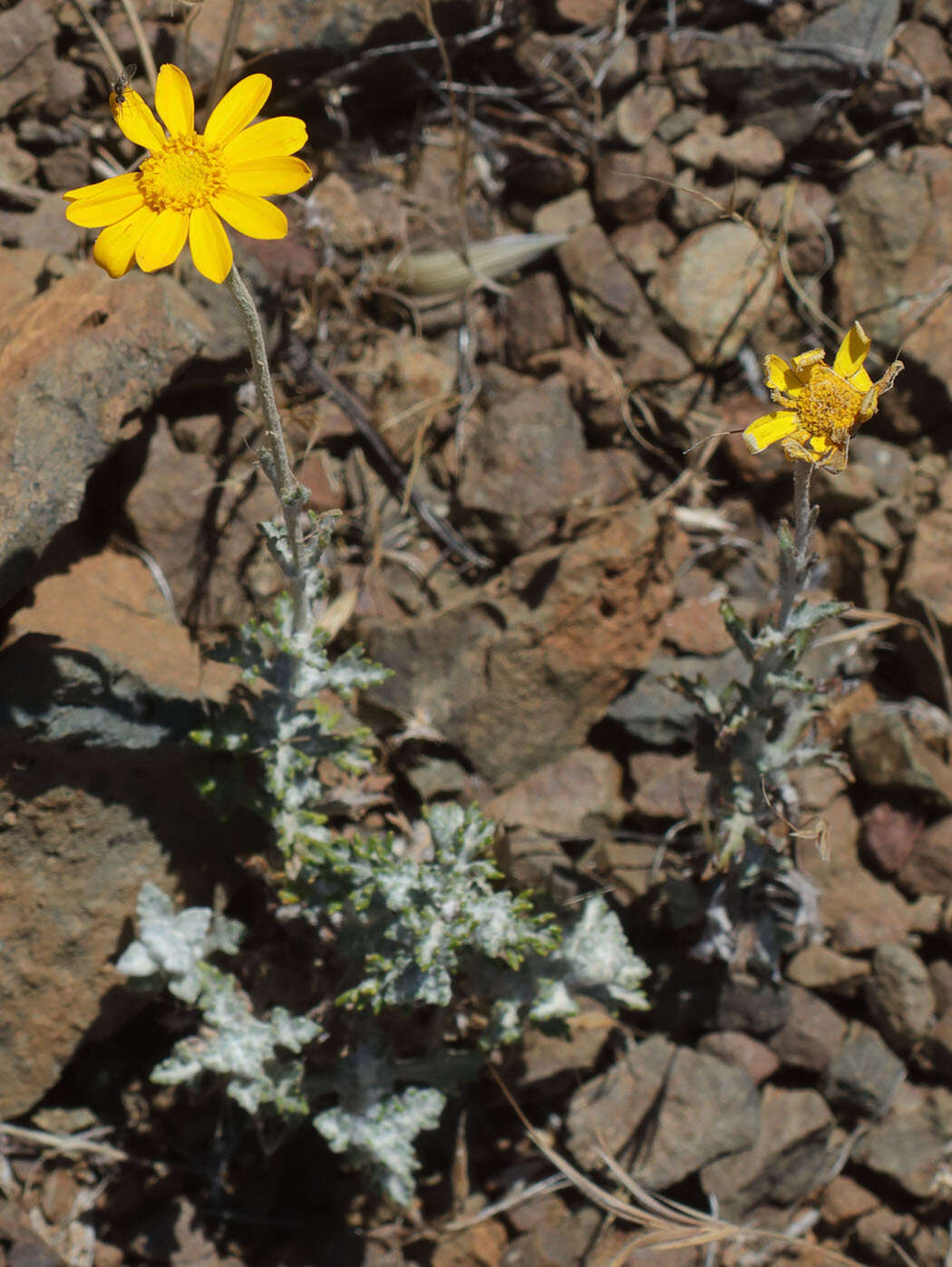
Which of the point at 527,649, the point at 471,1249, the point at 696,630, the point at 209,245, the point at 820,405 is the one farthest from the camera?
the point at 696,630

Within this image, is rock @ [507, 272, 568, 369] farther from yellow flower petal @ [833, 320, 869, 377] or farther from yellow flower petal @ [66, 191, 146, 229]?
yellow flower petal @ [66, 191, 146, 229]

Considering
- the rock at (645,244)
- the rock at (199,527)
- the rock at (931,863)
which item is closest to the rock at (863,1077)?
the rock at (931,863)

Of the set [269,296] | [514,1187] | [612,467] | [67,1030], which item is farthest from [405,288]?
[514,1187]

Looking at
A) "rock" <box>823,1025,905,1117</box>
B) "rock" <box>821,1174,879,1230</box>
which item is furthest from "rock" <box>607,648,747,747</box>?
"rock" <box>821,1174,879,1230</box>

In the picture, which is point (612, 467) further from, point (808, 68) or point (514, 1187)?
point (514, 1187)

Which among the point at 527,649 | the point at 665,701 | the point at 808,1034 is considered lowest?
the point at 808,1034

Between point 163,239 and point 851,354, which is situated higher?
point 163,239

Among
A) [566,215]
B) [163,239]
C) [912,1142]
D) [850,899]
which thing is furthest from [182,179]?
[912,1142]

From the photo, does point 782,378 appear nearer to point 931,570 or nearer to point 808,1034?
point 931,570

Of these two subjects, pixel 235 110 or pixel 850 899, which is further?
pixel 850 899
